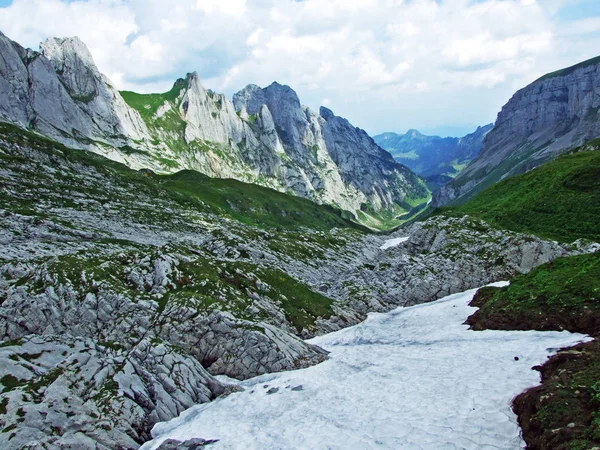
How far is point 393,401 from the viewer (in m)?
24.8

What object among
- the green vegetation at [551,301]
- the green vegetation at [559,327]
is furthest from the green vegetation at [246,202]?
the green vegetation at [559,327]

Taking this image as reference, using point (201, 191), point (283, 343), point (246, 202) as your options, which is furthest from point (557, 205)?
point (201, 191)

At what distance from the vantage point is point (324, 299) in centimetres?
5416

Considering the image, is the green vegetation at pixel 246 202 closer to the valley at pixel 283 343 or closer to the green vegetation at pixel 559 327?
the valley at pixel 283 343

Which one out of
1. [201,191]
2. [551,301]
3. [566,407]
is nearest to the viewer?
[566,407]

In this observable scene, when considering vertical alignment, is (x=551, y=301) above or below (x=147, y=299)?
below

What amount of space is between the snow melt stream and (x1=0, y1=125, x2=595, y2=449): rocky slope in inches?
134

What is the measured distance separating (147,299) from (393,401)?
1033 inches

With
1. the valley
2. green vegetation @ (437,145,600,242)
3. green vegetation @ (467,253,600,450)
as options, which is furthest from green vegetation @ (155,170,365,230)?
green vegetation @ (467,253,600,450)

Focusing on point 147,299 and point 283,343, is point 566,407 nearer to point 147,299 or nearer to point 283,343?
point 283,343

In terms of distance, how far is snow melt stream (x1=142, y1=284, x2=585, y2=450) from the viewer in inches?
809

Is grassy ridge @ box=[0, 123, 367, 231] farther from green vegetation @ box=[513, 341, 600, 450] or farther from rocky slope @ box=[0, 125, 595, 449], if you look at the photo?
green vegetation @ box=[513, 341, 600, 450]

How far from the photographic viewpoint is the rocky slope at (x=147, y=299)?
82.7 feet

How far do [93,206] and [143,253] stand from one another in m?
49.6
